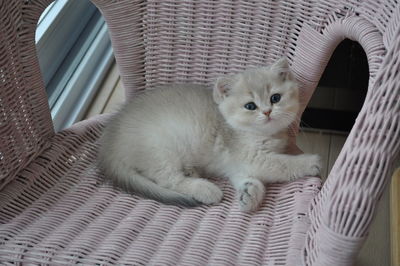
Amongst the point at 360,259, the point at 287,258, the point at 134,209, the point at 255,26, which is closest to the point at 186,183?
the point at 134,209

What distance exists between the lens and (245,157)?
120 centimetres

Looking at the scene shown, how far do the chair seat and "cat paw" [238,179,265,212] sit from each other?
0.05 ft

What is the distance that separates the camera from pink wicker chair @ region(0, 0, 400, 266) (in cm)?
71

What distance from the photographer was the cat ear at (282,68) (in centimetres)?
114

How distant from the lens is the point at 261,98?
1167 mm

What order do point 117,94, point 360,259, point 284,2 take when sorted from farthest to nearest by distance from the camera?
point 117,94
point 360,259
point 284,2

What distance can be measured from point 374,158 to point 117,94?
1585 mm

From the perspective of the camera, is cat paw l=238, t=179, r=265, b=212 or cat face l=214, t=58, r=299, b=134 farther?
cat face l=214, t=58, r=299, b=134

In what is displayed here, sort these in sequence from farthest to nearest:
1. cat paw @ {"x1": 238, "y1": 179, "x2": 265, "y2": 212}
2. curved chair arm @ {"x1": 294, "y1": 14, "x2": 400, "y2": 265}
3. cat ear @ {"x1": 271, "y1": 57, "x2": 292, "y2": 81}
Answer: cat ear @ {"x1": 271, "y1": 57, "x2": 292, "y2": 81}, cat paw @ {"x1": 238, "y1": 179, "x2": 265, "y2": 212}, curved chair arm @ {"x1": 294, "y1": 14, "x2": 400, "y2": 265}

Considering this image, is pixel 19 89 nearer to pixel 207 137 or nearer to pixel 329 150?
pixel 207 137

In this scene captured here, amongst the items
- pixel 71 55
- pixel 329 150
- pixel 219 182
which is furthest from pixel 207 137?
pixel 71 55

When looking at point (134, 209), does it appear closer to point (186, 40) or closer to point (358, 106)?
point (186, 40)

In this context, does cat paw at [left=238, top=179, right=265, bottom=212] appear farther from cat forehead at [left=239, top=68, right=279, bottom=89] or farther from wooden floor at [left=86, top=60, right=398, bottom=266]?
wooden floor at [left=86, top=60, right=398, bottom=266]

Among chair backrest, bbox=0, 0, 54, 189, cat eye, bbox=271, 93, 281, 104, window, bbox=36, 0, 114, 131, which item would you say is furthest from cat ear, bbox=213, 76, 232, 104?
window, bbox=36, 0, 114, 131
